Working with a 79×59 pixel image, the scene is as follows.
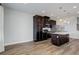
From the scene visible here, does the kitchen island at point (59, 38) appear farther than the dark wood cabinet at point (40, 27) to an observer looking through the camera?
No

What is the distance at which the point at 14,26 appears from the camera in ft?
14.9

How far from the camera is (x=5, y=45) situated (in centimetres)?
414

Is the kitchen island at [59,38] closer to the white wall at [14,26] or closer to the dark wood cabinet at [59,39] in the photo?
the dark wood cabinet at [59,39]

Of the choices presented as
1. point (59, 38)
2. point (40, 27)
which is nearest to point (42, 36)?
point (40, 27)

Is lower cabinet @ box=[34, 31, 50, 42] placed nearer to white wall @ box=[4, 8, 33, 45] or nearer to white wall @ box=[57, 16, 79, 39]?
white wall @ box=[4, 8, 33, 45]

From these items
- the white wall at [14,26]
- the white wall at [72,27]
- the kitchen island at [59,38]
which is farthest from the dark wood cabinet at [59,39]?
the white wall at [14,26]

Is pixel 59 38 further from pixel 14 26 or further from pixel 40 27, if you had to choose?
pixel 14 26

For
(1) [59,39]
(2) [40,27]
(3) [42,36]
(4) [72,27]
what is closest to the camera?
(4) [72,27]

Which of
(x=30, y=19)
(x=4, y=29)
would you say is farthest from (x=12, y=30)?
(x=30, y=19)

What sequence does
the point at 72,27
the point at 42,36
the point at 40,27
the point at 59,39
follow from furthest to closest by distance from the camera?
the point at 40,27 < the point at 42,36 < the point at 59,39 < the point at 72,27

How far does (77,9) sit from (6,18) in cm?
278

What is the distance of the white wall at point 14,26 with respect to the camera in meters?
4.30

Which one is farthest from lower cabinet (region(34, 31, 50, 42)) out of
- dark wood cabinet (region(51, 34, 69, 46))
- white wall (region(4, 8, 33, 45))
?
white wall (region(4, 8, 33, 45))
